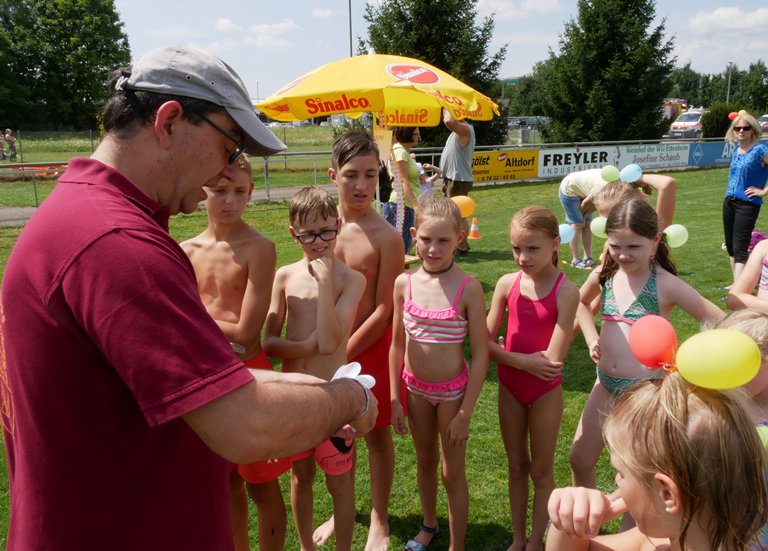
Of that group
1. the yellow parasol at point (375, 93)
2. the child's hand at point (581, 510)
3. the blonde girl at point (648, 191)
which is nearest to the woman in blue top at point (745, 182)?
the blonde girl at point (648, 191)

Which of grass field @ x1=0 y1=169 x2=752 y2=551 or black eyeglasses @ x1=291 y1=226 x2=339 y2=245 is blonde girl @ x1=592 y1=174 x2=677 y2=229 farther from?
black eyeglasses @ x1=291 y1=226 x2=339 y2=245

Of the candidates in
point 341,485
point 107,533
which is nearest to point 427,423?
point 341,485

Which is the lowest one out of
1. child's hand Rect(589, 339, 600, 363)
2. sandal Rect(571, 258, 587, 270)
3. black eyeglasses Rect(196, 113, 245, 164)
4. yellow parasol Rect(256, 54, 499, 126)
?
sandal Rect(571, 258, 587, 270)

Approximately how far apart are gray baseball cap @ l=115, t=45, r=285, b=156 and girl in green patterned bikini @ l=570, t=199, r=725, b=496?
2258 millimetres

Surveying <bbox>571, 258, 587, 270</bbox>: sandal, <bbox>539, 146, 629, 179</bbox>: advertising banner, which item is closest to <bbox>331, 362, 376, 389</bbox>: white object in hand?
<bbox>571, 258, 587, 270</bbox>: sandal

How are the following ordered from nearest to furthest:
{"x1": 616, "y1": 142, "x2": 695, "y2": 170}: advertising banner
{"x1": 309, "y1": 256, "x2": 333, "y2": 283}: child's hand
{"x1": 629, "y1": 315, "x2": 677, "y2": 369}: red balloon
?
{"x1": 629, "y1": 315, "x2": 677, "y2": 369}: red balloon
{"x1": 309, "y1": 256, "x2": 333, "y2": 283}: child's hand
{"x1": 616, "y1": 142, "x2": 695, "y2": 170}: advertising banner

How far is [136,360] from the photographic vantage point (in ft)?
3.93

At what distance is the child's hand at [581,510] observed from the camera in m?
1.53

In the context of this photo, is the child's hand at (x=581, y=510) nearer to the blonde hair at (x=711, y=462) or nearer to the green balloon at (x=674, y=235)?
the blonde hair at (x=711, y=462)

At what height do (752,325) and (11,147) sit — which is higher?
(11,147)

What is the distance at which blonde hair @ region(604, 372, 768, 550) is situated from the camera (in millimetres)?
1430

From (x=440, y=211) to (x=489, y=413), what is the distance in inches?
90.2

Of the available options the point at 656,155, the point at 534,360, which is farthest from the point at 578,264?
the point at 656,155

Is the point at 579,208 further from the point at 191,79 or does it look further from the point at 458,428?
the point at 191,79
